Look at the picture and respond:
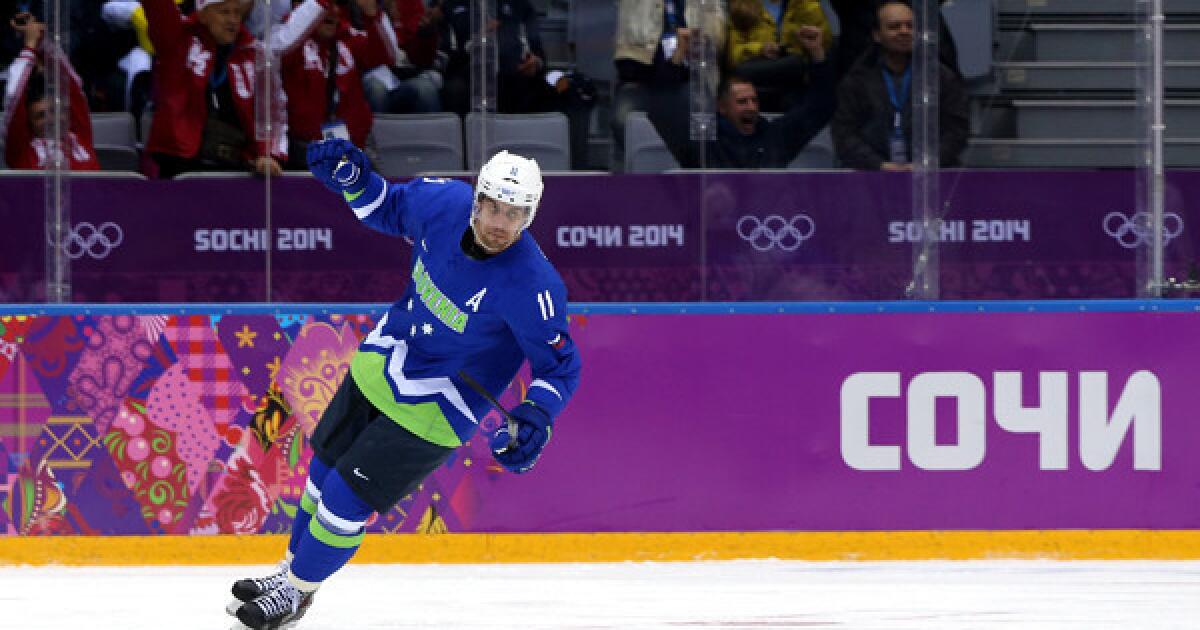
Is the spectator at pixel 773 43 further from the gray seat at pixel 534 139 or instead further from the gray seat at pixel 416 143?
the gray seat at pixel 416 143

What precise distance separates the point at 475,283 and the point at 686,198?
6.78 ft

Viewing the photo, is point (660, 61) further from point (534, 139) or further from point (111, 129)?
point (111, 129)

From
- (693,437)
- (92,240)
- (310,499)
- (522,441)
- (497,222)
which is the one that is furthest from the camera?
(92,240)

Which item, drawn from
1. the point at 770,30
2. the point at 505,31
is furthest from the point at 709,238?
the point at 505,31

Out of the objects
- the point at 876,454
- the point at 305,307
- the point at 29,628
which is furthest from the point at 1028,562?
the point at 29,628

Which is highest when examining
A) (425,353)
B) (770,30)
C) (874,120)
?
(770,30)

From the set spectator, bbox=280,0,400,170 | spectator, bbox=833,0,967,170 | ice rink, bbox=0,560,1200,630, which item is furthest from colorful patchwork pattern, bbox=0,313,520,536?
spectator, bbox=833,0,967,170

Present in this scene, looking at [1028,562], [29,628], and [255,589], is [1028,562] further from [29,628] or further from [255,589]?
[29,628]

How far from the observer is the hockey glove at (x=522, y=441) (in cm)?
474

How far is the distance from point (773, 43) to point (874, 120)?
45 cm

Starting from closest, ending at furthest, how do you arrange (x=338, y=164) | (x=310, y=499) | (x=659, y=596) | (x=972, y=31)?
1. (x=338, y=164)
2. (x=310, y=499)
3. (x=659, y=596)
4. (x=972, y=31)

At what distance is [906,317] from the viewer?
22.5ft

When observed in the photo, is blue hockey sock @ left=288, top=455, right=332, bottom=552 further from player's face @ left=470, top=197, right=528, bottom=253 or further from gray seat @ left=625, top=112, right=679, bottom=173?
gray seat @ left=625, top=112, right=679, bottom=173

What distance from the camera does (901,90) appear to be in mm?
7043
